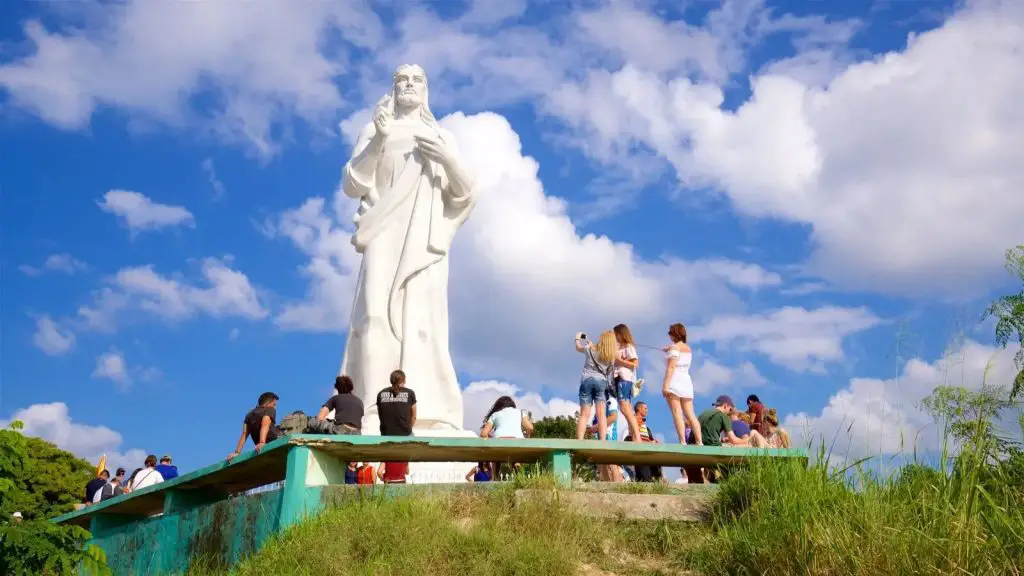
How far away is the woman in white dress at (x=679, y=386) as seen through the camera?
9.15m

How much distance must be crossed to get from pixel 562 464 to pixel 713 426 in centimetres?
299

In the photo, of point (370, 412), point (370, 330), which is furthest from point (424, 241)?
point (370, 412)

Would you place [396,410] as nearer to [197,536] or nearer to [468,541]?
[197,536]

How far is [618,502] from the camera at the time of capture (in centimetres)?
676

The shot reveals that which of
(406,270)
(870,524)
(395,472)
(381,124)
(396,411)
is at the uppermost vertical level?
(381,124)

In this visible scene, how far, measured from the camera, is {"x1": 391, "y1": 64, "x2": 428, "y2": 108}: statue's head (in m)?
13.2

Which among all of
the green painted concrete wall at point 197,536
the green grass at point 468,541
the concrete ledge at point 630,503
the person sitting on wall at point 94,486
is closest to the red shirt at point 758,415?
the concrete ledge at point 630,503

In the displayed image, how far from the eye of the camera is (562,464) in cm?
717

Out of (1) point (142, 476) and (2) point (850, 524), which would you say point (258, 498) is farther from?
(1) point (142, 476)

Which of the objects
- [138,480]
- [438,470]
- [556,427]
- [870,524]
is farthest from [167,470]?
[556,427]

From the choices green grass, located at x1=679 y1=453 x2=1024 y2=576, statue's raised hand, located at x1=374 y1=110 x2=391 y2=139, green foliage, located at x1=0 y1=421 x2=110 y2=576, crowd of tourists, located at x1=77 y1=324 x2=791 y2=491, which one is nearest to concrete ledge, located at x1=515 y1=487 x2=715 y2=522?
green grass, located at x1=679 y1=453 x2=1024 y2=576

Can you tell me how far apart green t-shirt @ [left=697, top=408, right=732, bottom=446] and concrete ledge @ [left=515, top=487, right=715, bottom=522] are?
2.50 metres

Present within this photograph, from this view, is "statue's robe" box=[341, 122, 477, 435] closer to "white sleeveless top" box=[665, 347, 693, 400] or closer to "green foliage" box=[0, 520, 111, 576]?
"white sleeveless top" box=[665, 347, 693, 400]

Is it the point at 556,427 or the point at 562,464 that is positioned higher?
the point at 556,427
